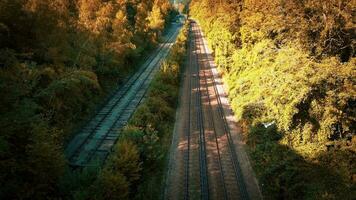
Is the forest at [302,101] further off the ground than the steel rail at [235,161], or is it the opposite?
the forest at [302,101]

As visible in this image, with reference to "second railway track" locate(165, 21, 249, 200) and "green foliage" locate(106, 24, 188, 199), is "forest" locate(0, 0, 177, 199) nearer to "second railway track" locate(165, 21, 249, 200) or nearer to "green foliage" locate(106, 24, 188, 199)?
"green foliage" locate(106, 24, 188, 199)

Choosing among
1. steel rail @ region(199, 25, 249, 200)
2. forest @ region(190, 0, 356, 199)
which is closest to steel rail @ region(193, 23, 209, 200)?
steel rail @ region(199, 25, 249, 200)

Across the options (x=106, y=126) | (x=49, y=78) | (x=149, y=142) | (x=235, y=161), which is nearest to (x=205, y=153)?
(x=235, y=161)

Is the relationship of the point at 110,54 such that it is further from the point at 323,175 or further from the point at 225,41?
the point at 323,175

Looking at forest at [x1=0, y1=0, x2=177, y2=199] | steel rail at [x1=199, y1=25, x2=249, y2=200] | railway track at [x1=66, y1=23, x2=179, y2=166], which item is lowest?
steel rail at [x1=199, y1=25, x2=249, y2=200]

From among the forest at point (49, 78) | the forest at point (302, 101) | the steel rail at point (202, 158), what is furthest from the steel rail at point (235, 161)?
the forest at point (49, 78)

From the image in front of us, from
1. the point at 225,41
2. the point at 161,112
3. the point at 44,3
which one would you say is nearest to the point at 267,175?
the point at 161,112

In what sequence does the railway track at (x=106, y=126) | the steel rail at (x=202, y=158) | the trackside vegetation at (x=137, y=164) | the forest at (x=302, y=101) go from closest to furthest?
the trackside vegetation at (x=137, y=164), the forest at (x=302, y=101), the steel rail at (x=202, y=158), the railway track at (x=106, y=126)

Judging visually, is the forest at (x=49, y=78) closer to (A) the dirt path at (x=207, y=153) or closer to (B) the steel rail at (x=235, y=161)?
(A) the dirt path at (x=207, y=153)
